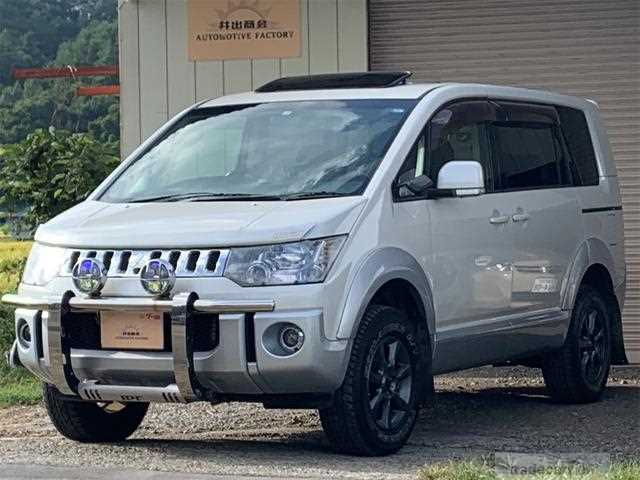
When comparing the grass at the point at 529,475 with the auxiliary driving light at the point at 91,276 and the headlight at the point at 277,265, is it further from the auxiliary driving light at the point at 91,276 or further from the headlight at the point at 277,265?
the auxiliary driving light at the point at 91,276

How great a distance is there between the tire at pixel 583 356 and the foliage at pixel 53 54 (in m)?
12.0

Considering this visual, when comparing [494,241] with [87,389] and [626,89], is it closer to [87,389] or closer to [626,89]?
[87,389]

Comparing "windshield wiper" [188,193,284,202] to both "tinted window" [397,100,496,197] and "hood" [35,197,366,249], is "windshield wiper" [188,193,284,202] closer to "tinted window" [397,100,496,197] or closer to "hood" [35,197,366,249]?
"hood" [35,197,366,249]

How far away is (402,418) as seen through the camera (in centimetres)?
786

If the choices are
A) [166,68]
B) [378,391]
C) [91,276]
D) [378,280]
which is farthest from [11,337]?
[378,280]

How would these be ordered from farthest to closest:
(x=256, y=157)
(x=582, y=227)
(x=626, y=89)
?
(x=626, y=89)
(x=582, y=227)
(x=256, y=157)

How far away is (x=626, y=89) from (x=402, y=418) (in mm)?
5687

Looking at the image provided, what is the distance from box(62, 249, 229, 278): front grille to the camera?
7352mm

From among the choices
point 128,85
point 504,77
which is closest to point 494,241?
point 504,77

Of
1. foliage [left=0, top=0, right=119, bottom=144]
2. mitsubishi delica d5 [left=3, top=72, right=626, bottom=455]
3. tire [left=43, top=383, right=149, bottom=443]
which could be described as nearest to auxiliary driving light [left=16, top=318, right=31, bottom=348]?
mitsubishi delica d5 [left=3, top=72, right=626, bottom=455]

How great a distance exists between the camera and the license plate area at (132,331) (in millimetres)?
7406

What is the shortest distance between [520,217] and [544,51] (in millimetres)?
4051

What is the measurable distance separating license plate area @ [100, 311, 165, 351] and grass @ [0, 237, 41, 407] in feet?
10.4

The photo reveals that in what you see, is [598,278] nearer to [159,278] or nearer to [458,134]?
[458,134]
